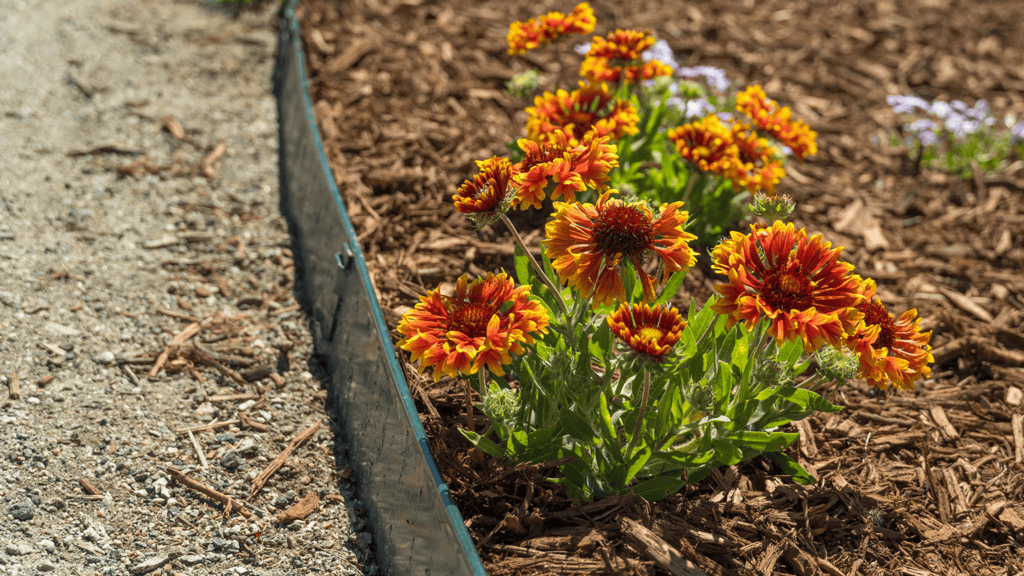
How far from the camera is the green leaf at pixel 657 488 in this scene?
2.08 metres

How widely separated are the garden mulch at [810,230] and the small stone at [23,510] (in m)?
1.22

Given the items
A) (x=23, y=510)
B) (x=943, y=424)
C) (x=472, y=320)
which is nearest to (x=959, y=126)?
(x=943, y=424)

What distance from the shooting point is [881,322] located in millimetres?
2027

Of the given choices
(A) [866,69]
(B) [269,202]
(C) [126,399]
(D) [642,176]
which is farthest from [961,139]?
(C) [126,399]

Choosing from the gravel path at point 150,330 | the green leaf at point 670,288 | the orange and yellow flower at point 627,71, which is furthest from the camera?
the orange and yellow flower at point 627,71

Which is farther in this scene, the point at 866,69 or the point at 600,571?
the point at 866,69

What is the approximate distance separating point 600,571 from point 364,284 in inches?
48.2

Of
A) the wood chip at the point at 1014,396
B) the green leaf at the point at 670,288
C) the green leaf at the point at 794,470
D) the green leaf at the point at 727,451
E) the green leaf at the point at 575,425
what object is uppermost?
the green leaf at the point at 670,288

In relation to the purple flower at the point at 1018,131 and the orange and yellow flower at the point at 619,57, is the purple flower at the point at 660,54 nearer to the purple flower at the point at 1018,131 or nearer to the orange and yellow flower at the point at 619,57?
the orange and yellow flower at the point at 619,57

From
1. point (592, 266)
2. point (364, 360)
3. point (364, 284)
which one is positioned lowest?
point (364, 360)

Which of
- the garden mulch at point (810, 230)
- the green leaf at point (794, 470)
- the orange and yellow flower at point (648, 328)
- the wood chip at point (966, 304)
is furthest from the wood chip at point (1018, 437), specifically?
the orange and yellow flower at point (648, 328)

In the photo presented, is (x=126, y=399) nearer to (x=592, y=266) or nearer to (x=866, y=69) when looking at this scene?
(x=592, y=266)

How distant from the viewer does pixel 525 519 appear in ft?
7.03

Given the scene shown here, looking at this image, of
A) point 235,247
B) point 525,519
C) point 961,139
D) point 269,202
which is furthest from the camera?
point 961,139
